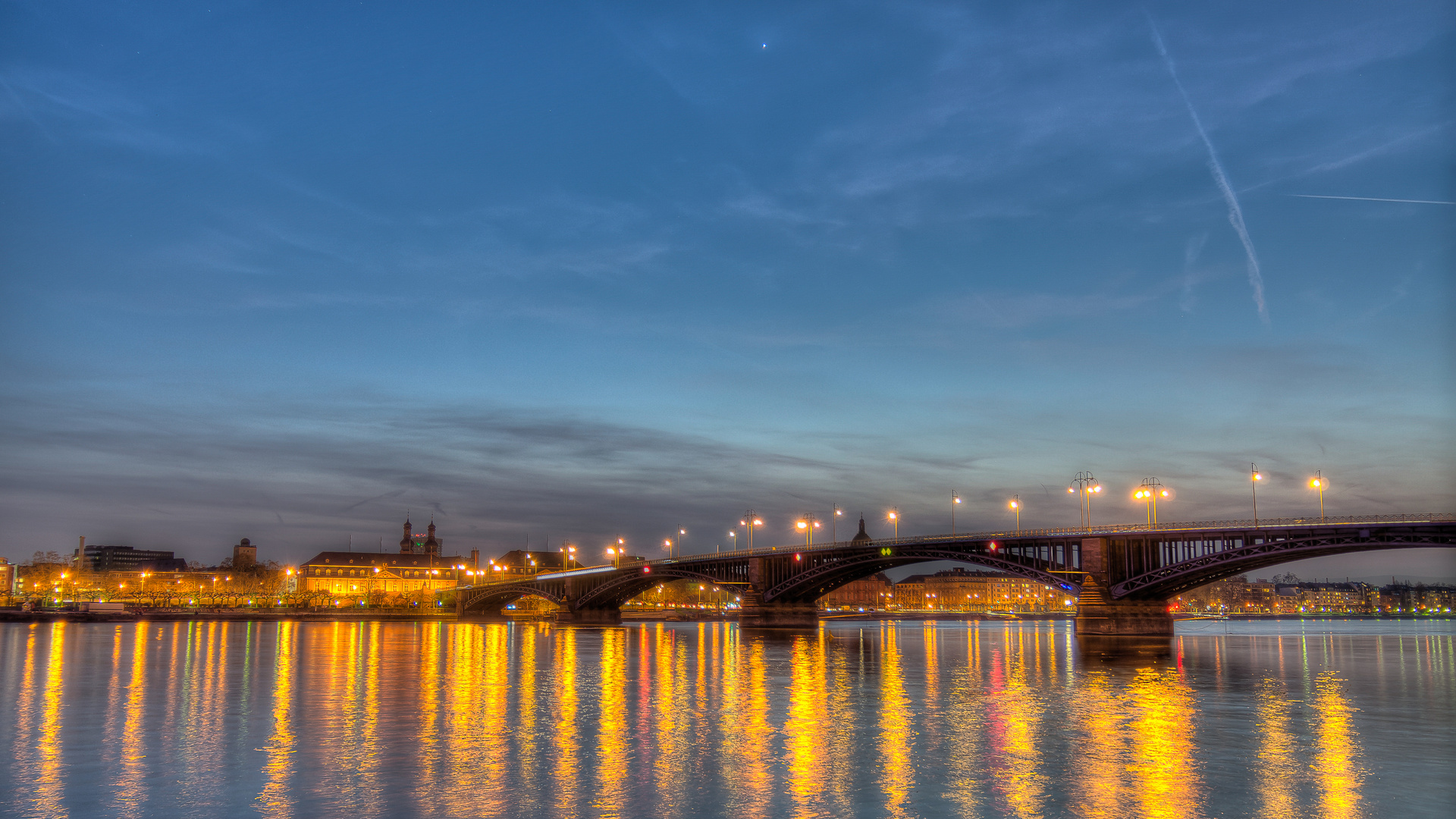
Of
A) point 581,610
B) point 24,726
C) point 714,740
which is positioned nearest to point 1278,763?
point 714,740

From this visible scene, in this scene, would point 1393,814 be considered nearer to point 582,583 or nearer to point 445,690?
point 445,690

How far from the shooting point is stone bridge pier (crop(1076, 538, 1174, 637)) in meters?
94.8

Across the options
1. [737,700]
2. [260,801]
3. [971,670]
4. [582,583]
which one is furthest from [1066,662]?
[582,583]

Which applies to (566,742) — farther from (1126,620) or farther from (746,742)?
(1126,620)

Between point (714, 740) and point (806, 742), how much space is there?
259cm

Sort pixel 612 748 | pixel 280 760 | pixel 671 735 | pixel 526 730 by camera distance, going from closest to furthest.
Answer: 1. pixel 280 760
2. pixel 612 748
3. pixel 671 735
4. pixel 526 730

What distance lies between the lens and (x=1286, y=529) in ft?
275

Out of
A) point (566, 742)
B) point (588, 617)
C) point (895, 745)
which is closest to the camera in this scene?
point (895, 745)

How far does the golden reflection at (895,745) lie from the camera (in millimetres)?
20953

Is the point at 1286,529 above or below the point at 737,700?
above

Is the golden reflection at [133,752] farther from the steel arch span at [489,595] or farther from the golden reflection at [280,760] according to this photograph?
the steel arch span at [489,595]

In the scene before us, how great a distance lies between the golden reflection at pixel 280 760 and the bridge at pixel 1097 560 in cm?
6211

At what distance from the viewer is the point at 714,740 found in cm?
2872

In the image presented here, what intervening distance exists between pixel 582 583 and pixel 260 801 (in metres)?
141
